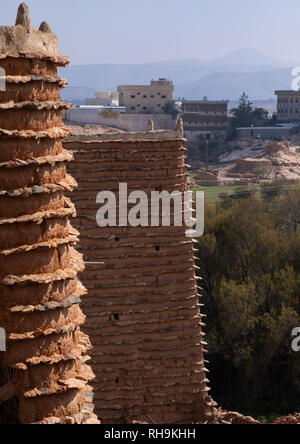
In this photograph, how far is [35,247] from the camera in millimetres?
5250

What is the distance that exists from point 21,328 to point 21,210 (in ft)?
2.57

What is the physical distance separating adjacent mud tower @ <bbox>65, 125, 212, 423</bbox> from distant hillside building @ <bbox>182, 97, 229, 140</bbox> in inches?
2271

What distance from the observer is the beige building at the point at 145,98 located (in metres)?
68.5

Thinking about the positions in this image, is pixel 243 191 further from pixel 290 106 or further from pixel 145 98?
pixel 290 106

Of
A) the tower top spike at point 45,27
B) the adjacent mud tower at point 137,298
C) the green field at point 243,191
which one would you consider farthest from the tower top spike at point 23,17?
the green field at point 243,191

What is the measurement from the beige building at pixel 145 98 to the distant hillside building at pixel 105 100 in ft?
9.05

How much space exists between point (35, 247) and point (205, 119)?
67.7 metres

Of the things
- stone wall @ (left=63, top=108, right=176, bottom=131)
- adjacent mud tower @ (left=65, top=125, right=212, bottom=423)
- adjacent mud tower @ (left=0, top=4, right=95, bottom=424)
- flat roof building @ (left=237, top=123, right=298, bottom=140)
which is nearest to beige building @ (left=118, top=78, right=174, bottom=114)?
stone wall @ (left=63, top=108, right=176, bottom=131)

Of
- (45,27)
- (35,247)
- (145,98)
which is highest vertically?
(145,98)

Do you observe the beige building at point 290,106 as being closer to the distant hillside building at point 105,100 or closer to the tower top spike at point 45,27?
the distant hillside building at point 105,100

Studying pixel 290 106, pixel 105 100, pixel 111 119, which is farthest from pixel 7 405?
pixel 290 106

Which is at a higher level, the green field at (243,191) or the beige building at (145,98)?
the beige building at (145,98)

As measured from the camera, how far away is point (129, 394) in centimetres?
1157
